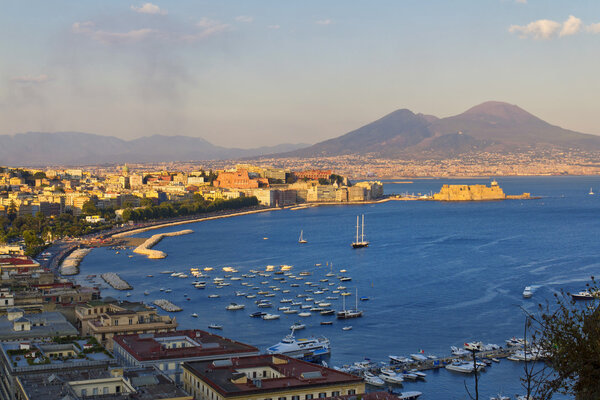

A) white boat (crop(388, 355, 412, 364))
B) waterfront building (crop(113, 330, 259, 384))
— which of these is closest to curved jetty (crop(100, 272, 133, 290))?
white boat (crop(388, 355, 412, 364))

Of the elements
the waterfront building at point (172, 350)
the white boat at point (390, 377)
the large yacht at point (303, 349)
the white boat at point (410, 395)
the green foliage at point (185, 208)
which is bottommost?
the white boat at point (410, 395)

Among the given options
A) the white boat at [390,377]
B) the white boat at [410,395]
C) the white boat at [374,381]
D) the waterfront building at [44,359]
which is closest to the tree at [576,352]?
→ the waterfront building at [44,359]

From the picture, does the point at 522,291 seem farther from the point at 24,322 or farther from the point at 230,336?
the point at 24,322

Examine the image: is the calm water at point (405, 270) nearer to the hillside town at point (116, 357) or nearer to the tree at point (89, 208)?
the hillside town at point (116, 357)

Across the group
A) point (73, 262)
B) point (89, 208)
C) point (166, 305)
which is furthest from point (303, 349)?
point (89, 208)

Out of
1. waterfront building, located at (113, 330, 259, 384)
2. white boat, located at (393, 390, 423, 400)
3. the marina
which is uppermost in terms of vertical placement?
waterfront building, located at (113, 330, 259, 384)

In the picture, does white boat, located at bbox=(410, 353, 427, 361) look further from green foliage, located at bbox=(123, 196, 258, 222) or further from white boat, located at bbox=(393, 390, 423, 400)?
green foliage, located at bbox=(123, 196, 258, 222)
